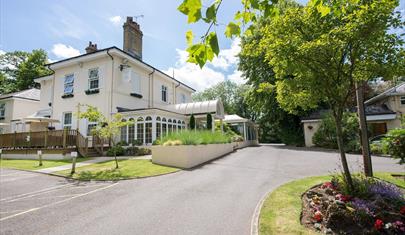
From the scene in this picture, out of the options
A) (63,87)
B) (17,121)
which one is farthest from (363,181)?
(17,121)

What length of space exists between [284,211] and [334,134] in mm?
18981

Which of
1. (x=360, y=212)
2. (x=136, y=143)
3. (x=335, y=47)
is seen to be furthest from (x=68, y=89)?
(x=360, y=212)

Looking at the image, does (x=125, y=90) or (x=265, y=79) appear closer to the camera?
(x=125, y=90)

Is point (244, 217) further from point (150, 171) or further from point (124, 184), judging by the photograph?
point (150, 171)

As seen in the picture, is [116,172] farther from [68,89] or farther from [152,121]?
[68,89]

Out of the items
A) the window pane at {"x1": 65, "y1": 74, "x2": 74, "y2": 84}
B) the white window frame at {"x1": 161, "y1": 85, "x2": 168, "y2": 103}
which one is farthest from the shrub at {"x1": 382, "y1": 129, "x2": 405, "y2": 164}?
the window pane at {"x1": 65, "y1": 74, "x2": 74, "y2": 84}

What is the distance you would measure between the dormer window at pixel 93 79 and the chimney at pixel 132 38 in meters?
3.76

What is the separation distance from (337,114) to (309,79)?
129 centimetres

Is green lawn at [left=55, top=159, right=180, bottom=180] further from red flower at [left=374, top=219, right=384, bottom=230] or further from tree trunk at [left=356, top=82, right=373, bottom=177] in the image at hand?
red flower at [left=374, top=219, right=384, bottom=230]

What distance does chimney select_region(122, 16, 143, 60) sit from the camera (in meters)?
21.5

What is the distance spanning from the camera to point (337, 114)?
6.05 meters

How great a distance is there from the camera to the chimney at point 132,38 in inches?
845

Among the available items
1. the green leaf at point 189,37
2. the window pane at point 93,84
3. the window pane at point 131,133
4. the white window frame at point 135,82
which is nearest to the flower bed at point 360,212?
the green leaf at point 189,37

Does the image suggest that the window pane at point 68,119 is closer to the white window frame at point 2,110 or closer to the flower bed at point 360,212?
the white window frame at point 2,110
